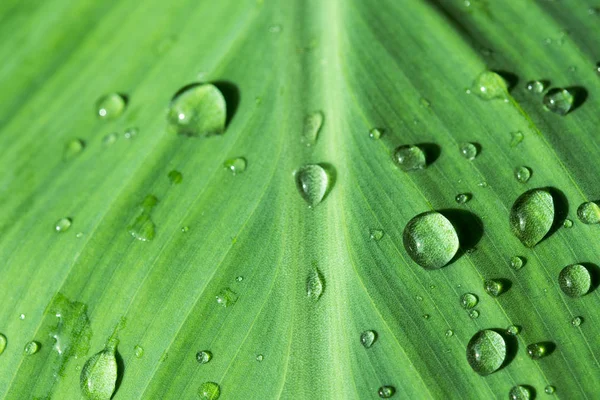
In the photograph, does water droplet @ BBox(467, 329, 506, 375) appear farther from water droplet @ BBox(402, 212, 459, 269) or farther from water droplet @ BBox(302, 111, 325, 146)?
water droplet @ BBox(302, 111, 325, 146)

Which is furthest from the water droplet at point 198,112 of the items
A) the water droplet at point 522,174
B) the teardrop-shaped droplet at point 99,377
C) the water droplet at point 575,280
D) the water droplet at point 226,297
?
the water droplet at point 575,280

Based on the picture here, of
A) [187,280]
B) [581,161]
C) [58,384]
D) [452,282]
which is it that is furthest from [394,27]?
[58,384]

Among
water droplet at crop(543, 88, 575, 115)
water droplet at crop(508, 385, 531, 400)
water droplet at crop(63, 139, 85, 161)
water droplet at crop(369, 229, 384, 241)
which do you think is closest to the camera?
water droplet at crop(508, 385, 531, 400)

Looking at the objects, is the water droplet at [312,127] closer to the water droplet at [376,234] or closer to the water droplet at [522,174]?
the water droplet at [376,234]

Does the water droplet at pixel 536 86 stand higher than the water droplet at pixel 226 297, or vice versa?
the water droplet at pixel 536 86

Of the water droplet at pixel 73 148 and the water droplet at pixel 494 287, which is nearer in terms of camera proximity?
the water droplet at pixel 494 287

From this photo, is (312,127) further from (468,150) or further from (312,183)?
(468,150)

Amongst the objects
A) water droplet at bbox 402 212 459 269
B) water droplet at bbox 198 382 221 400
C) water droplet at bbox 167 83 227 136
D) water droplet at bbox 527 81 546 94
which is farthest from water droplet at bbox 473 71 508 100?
water droplet at bbox 198 382 221 400
